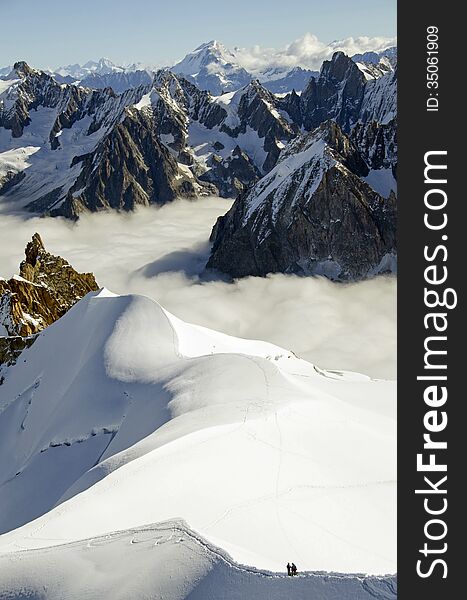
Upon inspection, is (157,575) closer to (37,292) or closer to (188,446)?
(188,446)

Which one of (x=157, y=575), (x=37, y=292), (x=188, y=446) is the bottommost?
(x=37, y=292)

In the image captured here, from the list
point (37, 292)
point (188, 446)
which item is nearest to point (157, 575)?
point (188, 446)

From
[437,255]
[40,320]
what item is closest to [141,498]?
[437,255]

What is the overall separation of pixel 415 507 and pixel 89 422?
109ft

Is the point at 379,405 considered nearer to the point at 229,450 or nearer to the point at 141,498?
the point at 229,450

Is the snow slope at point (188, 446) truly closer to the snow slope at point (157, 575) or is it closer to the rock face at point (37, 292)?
the snow slope at point (157, 575)

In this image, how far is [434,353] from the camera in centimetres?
1802

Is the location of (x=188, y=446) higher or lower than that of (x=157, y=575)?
lower

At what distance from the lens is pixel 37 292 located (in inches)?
3302

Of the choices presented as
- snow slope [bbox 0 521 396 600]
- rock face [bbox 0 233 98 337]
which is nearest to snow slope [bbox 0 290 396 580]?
snow slope [bbox 0 521 396 600]

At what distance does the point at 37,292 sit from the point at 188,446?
202 feet

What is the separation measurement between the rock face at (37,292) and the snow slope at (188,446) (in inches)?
380

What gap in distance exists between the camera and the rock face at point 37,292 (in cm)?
7412

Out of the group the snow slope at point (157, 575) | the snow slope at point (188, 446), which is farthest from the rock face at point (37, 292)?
the snow slope at point (157, 575)
